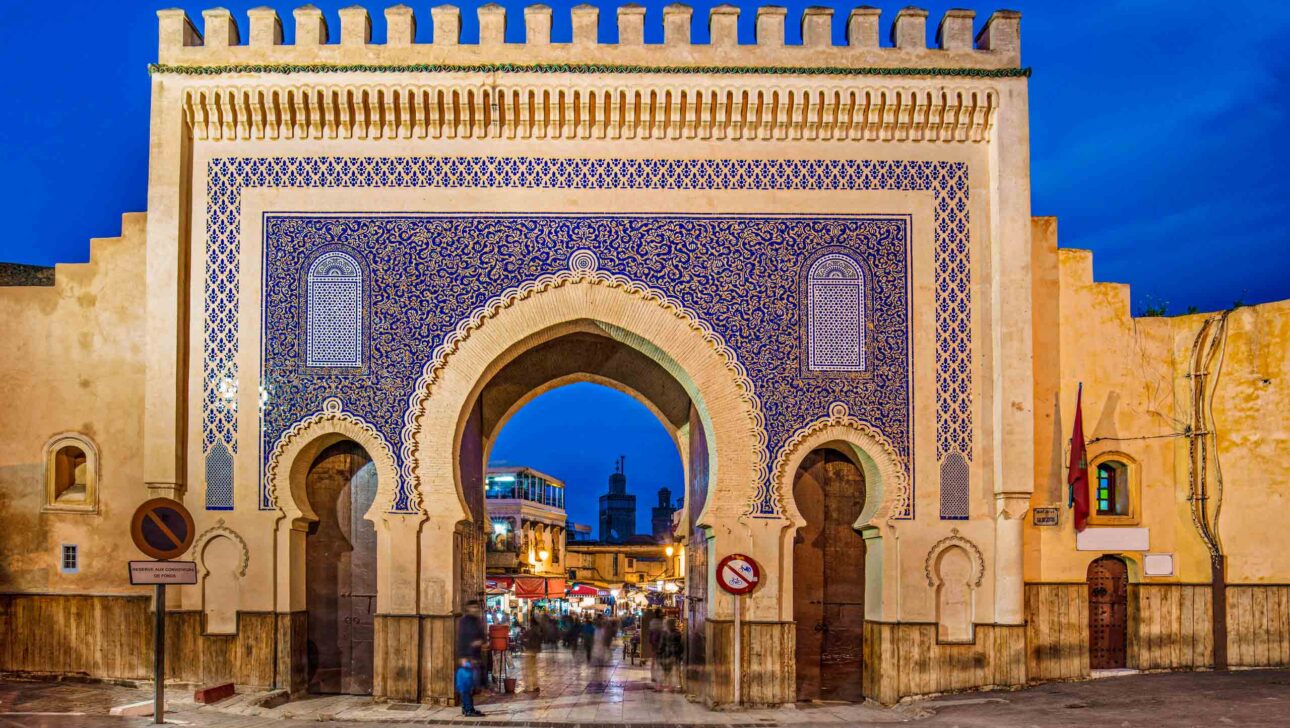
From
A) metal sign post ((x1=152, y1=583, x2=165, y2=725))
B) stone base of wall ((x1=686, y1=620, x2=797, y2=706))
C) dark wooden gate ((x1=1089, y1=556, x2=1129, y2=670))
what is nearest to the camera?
metal sign post ((x1=152, y1=583, x2=165, y2=725))

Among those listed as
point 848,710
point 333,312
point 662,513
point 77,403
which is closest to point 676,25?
point 333,312

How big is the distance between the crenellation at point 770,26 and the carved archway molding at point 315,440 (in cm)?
573

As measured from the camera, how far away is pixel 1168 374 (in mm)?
12188

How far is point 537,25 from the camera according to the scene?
1183cm

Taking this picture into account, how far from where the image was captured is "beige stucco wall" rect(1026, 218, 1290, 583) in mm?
11891

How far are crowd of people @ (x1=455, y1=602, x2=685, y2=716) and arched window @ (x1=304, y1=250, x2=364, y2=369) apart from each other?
3.04 metres

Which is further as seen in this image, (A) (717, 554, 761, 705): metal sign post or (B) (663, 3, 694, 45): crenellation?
(B) (663, 3, 694, 45): crenellation

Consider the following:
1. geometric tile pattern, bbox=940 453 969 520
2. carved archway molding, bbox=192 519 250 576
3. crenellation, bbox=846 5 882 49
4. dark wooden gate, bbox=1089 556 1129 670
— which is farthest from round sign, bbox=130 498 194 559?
dark wooden gate, bbox=1089 556 1129 670

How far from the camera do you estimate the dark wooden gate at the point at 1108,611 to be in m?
12.1

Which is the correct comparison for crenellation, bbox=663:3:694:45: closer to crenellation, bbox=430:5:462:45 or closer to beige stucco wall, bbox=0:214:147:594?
crenellation, bbox=430:5:462:45

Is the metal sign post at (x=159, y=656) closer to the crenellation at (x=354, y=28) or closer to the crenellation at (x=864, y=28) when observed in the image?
the crenellation at (x=354, y=28)

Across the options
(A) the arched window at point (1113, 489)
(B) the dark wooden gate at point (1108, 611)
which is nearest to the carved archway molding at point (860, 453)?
(A) the arched window at point (1113, 489)

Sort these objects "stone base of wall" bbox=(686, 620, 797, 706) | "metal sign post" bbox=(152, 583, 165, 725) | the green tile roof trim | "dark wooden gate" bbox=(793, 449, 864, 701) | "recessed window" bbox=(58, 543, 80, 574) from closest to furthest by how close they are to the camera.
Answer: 1. "metal sign post" bbox=(152, 583, 165, 725)
2. "stone base of wall" bbox=(686, 620, 797, 706)
3. the green tile roof trim
4. "recessed window" bbox=(58, 543, 80, 574)
5. "dark wooden gate" bbox=(793, 449, 864, 701)

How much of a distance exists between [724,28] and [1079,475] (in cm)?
588
